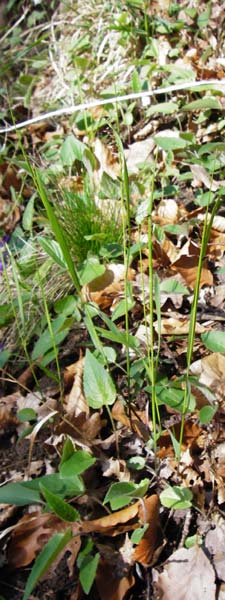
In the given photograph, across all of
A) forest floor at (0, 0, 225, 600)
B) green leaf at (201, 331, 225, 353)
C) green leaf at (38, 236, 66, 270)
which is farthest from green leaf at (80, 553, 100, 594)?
green leaf at (38, 236, 66, 270)

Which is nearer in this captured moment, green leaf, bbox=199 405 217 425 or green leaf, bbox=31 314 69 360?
green leaf, bbox=199 405 217 425

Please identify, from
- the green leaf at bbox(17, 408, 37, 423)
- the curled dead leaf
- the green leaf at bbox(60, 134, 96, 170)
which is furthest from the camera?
the green leaf at bbox(60, 134, 96, 170)

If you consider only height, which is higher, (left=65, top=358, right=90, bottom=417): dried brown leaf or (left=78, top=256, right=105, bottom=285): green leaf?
(left=78, top=256, right=105, bottom=285): green leaf

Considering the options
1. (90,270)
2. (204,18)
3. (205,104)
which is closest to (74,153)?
(205,104)

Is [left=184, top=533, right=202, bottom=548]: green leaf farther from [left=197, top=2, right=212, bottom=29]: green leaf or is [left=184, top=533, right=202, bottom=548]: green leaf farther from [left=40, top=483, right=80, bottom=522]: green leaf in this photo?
[left=197, top=2, right=212, bottom=29]: green leaf

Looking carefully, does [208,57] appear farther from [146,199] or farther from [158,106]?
[146,199]

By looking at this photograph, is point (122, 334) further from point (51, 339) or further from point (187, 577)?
point (187, 577)

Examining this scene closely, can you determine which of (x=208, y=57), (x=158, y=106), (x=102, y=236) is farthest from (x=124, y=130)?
(x=102, y=236)
